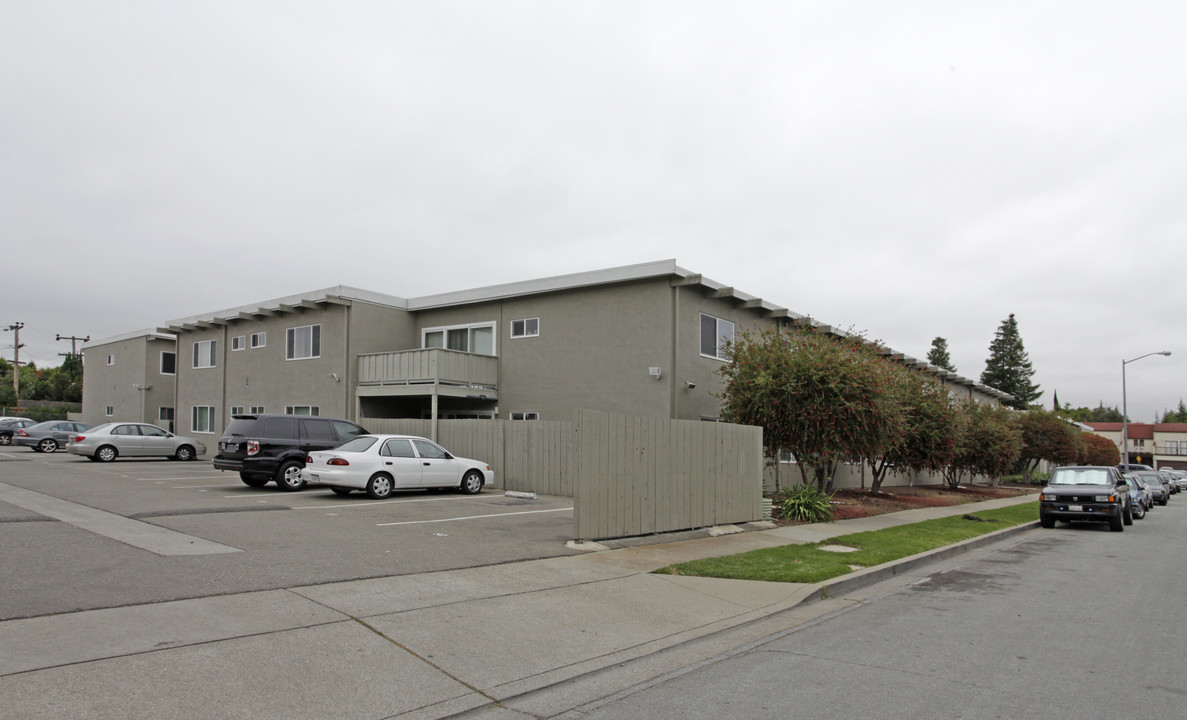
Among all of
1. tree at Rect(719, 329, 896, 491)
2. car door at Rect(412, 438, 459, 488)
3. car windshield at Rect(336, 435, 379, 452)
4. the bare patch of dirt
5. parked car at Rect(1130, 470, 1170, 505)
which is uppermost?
tree at Rect(719, 329, 896, 491)

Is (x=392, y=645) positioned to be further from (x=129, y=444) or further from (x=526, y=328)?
(x=129, y=444)

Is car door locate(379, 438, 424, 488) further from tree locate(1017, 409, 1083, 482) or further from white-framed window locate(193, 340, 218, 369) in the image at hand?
tree locate(1017, 409, 1083, 482)

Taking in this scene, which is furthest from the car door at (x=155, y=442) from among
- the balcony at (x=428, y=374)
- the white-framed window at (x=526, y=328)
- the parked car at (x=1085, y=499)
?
the parked car at (x=1085, y=499)

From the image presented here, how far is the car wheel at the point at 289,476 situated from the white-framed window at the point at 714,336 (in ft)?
36.7

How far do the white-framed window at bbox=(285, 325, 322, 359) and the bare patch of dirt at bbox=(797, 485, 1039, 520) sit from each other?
18.6m

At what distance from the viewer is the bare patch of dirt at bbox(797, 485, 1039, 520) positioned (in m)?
19.2

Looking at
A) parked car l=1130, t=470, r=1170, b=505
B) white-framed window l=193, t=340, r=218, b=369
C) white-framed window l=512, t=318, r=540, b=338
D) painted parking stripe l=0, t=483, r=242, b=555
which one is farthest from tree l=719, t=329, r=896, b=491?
white-framed window l=193, t=340, r=218, b=369

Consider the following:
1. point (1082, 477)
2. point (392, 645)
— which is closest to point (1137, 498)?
point (1082, 477)

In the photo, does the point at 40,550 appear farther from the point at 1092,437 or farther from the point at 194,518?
the point at 1092,437

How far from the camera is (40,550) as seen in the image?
8.63 meters

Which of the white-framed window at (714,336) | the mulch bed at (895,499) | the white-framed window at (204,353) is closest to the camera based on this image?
the mulch bed at (895,499)

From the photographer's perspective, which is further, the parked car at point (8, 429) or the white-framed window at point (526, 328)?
the parked car at point (8, 429)

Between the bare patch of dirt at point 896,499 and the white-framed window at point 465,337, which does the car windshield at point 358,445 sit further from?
the bare patch of dirt at point 896,499

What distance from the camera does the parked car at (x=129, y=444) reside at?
2569 centimetres
